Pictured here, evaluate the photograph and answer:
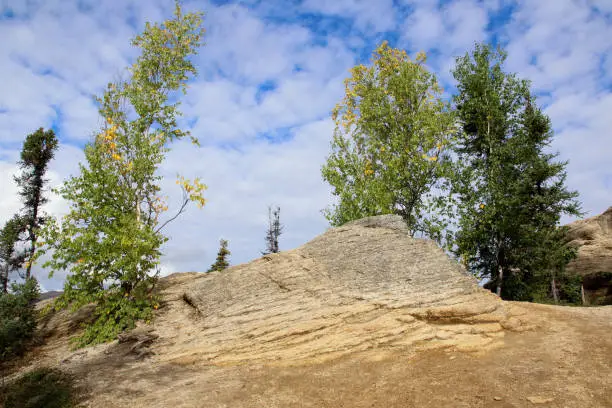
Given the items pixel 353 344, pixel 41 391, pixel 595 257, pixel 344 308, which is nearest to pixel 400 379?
pixel 353 344

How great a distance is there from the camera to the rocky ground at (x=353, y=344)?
10477 mm

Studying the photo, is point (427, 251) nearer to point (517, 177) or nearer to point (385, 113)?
point (385, 113)

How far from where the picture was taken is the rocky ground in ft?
34.4

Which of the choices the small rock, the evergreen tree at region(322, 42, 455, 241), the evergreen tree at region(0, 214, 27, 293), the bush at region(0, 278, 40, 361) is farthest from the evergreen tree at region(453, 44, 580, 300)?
the evergreen tree at region(0, 214, 27, 293)

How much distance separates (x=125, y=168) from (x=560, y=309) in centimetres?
2177

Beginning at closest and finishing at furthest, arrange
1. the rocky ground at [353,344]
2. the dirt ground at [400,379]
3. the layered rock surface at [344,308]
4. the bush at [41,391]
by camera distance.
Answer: the dirt ground at [400,379]
the rocky ground at [353,344]
the bush at [41,391]
the layered rock surface at [344,308]

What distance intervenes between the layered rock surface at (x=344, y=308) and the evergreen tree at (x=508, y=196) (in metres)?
12.8

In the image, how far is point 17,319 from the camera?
1838 centimetres

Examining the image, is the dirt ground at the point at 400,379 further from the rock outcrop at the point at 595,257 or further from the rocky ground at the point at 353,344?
the rock outcrop at the point at 595,257

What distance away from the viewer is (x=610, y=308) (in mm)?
16719

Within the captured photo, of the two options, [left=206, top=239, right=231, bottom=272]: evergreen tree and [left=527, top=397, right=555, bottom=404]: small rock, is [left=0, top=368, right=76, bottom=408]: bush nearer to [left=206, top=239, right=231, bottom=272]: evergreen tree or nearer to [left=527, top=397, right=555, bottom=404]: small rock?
[left=527, top=397, right=555, bottom=404]: small rock

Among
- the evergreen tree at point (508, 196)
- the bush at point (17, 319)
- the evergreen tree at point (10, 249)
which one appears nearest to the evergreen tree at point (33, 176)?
the evergreen tree at point (10, 249)

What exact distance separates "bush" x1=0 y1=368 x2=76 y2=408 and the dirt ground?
0.48m

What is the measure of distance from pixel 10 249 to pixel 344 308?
32738 mm
